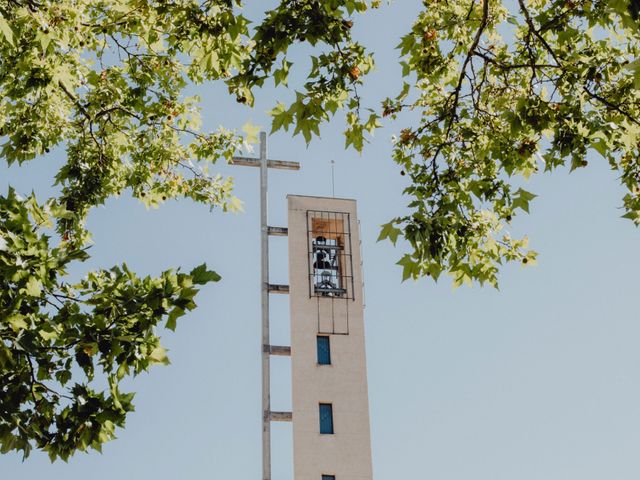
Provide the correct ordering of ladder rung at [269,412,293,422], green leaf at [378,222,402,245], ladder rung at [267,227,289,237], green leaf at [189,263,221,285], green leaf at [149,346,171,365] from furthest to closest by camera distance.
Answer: ladder rung at [267,227,289,237]
ladder rung at [269,412,293,422]
green leaf at [378,222,402,245]
green leaf at [149,346,171,365]
green leaf at [189,263,221,285]

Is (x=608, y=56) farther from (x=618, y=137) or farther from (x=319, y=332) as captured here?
(x=319, y=332)

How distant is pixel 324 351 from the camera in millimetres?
24781

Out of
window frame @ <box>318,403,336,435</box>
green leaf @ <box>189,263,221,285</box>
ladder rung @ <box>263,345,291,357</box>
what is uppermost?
ladder rung @ <box>263,345,291,357</box>

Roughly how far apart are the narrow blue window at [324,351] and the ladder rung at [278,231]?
356cm

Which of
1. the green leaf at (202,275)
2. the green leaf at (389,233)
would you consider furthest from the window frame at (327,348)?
the green leaf at (202,275)

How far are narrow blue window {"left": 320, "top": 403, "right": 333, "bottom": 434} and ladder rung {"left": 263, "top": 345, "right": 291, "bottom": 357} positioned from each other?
6.35ft

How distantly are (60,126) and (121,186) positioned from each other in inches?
38.9

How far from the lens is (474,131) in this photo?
686 cm

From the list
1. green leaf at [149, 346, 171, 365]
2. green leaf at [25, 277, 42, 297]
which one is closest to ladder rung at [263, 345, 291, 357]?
green leaf at [149, 346, 171, 365]

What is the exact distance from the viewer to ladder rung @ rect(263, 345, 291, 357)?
2331 cm

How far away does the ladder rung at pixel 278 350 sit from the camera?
2331 cm

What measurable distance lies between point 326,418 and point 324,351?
215 cm

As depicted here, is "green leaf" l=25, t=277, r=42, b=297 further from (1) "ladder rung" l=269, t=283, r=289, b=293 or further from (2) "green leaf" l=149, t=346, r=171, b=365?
(1) "ladder rung" l=269, t=283, r=289, b=293

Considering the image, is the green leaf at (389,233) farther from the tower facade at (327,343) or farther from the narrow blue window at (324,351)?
the narrow blue window at (324,351)
